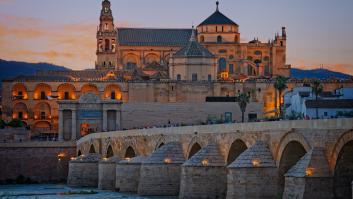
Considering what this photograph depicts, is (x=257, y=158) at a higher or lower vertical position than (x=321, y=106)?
lower

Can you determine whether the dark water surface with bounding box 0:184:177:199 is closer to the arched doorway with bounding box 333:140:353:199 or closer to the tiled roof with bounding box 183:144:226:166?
the tiled roof with bounding box 183:144:226:166

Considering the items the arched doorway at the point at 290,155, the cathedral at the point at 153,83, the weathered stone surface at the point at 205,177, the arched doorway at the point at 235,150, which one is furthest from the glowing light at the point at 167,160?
the cathedral at the point at 153,83

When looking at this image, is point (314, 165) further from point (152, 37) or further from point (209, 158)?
point (152, 37)

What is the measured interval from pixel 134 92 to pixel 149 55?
20.2 metres

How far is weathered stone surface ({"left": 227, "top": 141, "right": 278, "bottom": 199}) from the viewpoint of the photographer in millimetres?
47906

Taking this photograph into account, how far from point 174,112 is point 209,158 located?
57159mm

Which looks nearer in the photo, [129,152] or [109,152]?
[129,152]

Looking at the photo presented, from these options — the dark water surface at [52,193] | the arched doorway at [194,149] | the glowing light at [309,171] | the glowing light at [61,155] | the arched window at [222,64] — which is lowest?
the dark water surface at [52,193]

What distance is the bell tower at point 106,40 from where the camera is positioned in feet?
488

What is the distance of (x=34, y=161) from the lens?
93.9 metres

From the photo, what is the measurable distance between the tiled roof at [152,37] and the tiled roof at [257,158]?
331 feet

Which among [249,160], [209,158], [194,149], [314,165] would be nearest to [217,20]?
[194,149]

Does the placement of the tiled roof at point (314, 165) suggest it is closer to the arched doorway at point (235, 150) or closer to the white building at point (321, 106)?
the arched doorway at point (235, 150)

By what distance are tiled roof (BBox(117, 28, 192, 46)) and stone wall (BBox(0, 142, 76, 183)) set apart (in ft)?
181
